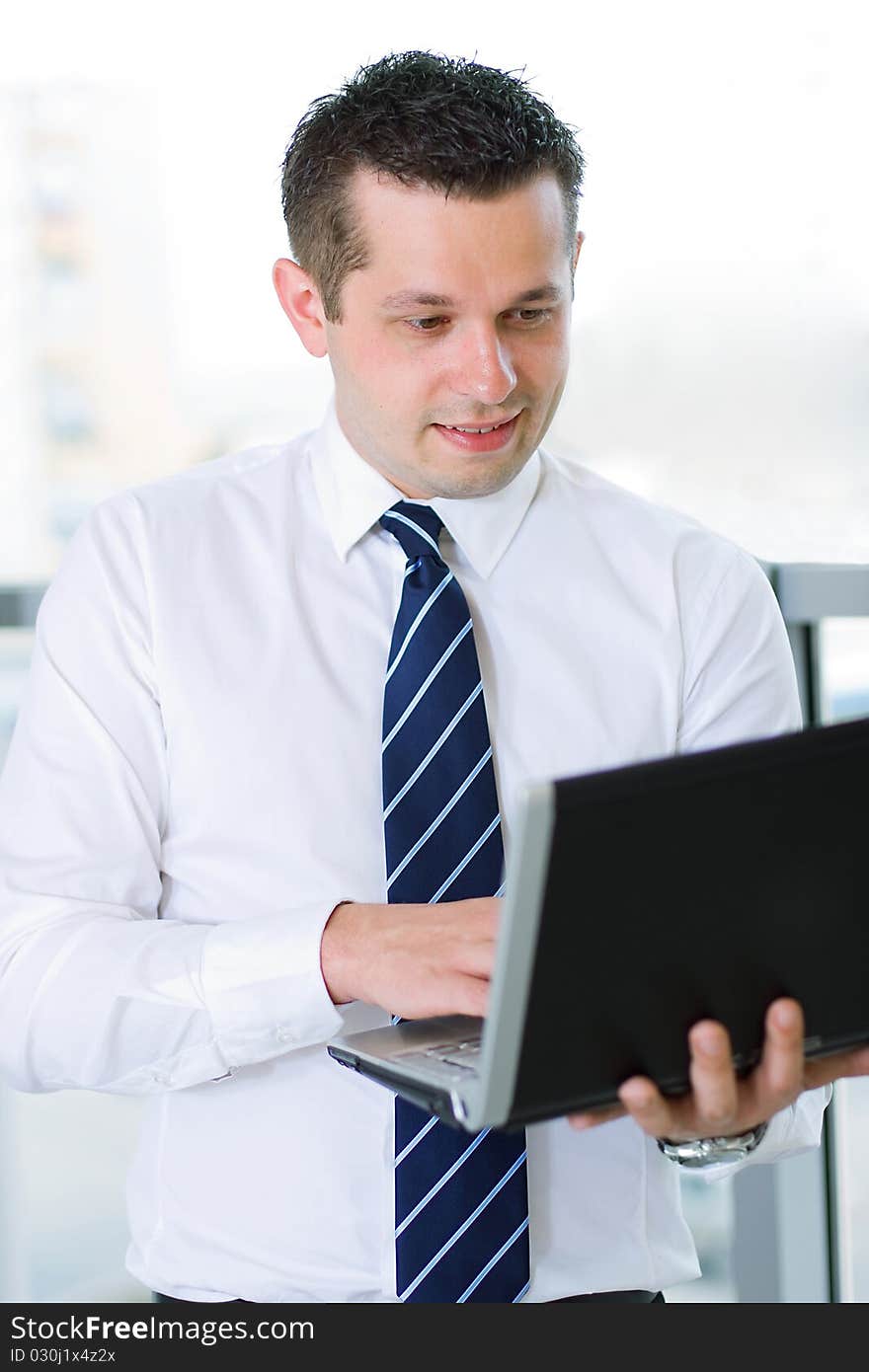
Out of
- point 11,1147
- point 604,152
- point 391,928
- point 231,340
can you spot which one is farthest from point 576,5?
point 11,1147

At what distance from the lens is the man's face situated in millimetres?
1420

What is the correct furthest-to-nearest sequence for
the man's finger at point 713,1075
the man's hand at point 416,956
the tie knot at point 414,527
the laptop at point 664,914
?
the tie knot at point 414,527 < the man's hand at point 416,956 < the man's finger at point 713,1075 < the laptop at point 664,914

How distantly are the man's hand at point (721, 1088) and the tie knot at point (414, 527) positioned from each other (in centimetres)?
65

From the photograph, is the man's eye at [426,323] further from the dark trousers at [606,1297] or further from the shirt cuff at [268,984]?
the dark trousers at [606,1297]

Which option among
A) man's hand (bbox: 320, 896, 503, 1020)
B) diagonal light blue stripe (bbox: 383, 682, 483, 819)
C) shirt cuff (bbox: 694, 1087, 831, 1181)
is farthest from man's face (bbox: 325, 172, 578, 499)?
shirt cuff (bbox: 694, 1087, 831, 1181)

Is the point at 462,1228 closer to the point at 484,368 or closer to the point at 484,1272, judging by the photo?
the point at 484,1272

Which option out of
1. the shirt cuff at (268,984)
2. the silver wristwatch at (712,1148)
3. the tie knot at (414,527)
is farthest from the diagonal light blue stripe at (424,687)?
the silver wristwatch at (712,1148)

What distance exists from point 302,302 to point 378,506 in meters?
0.25

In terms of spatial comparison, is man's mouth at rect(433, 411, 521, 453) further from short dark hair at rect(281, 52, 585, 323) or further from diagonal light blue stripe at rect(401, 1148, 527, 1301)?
diagonal light blue stripe at rect(401, 1148, 527, 1301)

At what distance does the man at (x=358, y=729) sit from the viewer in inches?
54.4

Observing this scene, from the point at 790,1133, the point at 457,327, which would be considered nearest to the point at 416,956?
the point at 790,1133

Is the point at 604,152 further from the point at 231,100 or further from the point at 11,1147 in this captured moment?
the point at 11,1147

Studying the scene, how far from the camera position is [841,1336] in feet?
4.42

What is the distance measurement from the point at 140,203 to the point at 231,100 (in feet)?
0.79
